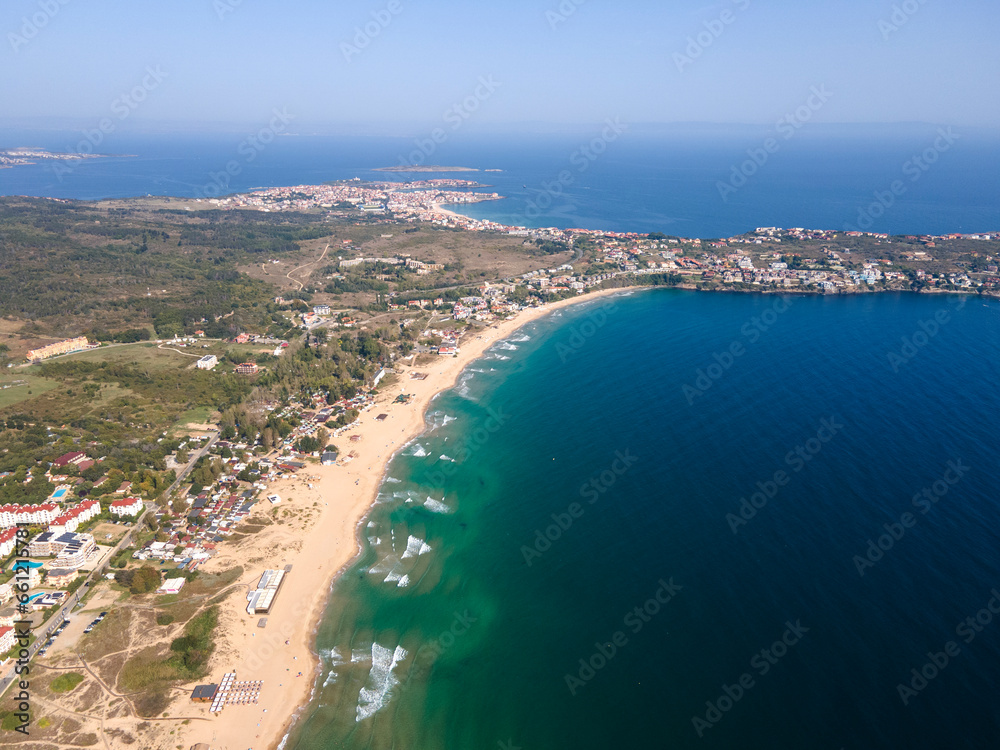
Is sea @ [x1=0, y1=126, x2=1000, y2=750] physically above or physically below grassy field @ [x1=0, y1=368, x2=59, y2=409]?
above

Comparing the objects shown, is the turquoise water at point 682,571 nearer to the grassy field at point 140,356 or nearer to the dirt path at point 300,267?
the grassy field at point 140,356

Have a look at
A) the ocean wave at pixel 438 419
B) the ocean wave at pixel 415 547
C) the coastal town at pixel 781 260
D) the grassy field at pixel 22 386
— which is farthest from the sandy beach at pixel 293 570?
the coastal town at pixel 781 260

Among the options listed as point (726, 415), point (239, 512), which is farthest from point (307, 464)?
point (726, 415)

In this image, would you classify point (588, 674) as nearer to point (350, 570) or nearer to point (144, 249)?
point (350, 570)

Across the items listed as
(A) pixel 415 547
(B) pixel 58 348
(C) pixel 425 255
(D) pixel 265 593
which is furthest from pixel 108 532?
(C) pixel 425 255

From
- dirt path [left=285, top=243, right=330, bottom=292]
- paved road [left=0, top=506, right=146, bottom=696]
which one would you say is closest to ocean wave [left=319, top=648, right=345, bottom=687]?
paved road [left=0, top=506, right=146, bottom=696]

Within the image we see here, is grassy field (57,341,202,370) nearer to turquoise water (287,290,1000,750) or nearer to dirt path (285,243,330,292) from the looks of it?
dirt path (285,243,330,292)

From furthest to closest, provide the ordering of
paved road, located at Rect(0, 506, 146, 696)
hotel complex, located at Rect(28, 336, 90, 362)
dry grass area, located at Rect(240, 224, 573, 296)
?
dry grass area, located at Rect(240, 224, 573, 296) → hotel complex, located at Rect(28, 336, 90, 362) → paved road, located at Rect(0, 506, 146, 696)

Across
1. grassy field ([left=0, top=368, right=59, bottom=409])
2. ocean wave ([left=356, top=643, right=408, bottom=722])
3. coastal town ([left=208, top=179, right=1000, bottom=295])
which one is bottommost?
ocean wave ([left=356, top=643, right=408, bottom=722])
